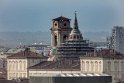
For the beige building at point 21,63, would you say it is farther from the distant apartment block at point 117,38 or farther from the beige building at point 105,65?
the distant apartment block at point 117,38

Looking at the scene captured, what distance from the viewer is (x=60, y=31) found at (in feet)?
417

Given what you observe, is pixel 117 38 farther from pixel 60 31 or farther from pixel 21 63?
pixel 21 63

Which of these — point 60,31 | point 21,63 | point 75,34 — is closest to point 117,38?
point 60,31

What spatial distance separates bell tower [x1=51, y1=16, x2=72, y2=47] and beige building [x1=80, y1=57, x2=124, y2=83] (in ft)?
70.5

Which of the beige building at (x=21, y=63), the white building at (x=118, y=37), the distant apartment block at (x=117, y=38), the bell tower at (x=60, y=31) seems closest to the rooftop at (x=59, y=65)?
the beige building at (x=21, y=63)

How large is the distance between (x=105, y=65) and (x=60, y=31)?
25223mm

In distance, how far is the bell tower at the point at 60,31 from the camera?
126000 millimetres

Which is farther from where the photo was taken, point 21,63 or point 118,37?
point 118,37

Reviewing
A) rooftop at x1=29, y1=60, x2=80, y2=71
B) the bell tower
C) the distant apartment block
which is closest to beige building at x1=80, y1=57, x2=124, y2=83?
rooftop at x1=29, y1=60, x2=80, y2=71

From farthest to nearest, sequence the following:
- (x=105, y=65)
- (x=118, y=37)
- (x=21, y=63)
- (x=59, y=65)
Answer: (x=118, y=37)
(x=21, y=63)
(x=59, y=65)
(x=105, y=65)

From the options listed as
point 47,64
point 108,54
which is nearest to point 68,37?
point 47,64

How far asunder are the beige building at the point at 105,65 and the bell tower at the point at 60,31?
21.5 meters

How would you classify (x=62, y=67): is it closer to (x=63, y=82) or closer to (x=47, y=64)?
(x=47, y=64)

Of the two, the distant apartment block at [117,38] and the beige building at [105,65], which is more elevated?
the distant apartment block at [117,38]
